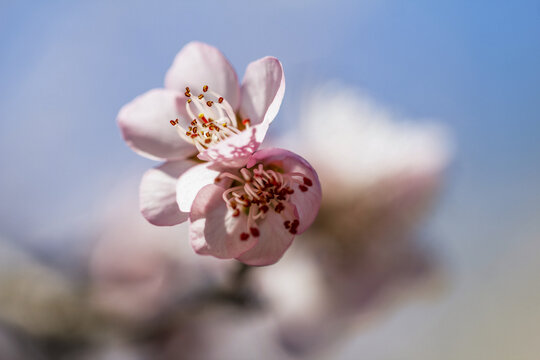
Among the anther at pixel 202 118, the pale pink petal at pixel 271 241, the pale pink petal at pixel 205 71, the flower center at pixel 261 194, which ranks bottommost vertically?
the pale pink petal at pixel 271 241

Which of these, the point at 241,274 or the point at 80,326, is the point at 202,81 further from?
the point at 80,326

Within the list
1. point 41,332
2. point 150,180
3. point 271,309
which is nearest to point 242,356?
point 271,309

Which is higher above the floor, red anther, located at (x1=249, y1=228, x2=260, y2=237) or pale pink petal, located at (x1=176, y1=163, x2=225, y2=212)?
pale pink petal, located at (x1=176, y1=163, x2=225, y2=212)

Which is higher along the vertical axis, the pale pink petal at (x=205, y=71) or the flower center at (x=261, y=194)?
the pale pink petal at (x=205, y=71)
